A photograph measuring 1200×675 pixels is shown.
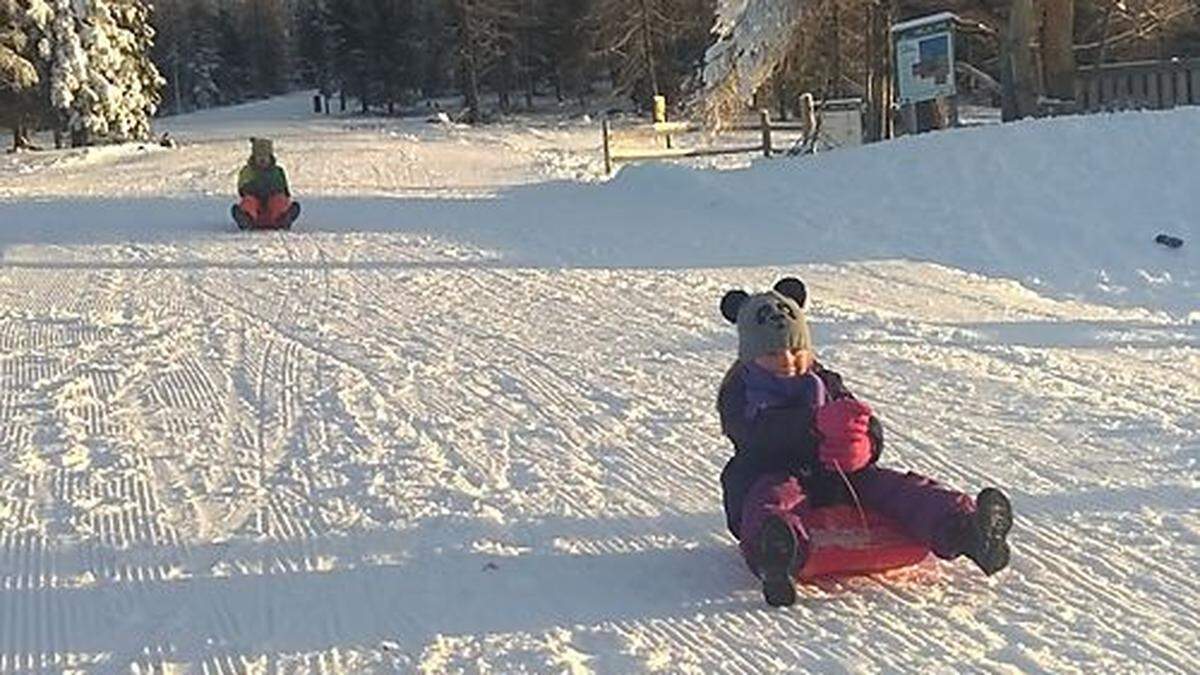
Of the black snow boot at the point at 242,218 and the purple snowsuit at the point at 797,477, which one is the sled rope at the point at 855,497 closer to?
the purple snowsuit at the point at 797,477

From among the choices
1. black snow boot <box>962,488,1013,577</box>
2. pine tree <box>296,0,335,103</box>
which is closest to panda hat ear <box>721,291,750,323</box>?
black snow boot <box>962,488,1013,577</box>

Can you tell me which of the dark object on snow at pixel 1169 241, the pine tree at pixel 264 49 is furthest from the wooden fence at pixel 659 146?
the pine tree at pixel 264 49

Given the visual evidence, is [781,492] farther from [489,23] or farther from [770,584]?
[489,23]

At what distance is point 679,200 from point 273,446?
12.5 metres

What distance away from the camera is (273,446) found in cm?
782

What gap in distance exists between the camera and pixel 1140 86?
22.8 metres

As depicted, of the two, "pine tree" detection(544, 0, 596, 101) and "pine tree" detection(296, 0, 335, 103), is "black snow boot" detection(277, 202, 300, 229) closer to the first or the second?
"pine tree" detection(544, 0, 596, 101)

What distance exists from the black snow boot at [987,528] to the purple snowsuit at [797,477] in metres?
0.04

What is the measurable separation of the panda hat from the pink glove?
31 cm

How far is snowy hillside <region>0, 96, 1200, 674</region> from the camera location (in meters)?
5.12

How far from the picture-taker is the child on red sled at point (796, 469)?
5211 millimetres

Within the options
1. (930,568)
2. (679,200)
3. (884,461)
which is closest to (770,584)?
(930,568)

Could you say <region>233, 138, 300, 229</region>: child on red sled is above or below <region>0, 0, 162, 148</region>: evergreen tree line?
below

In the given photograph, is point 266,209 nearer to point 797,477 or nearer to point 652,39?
point 797,477
